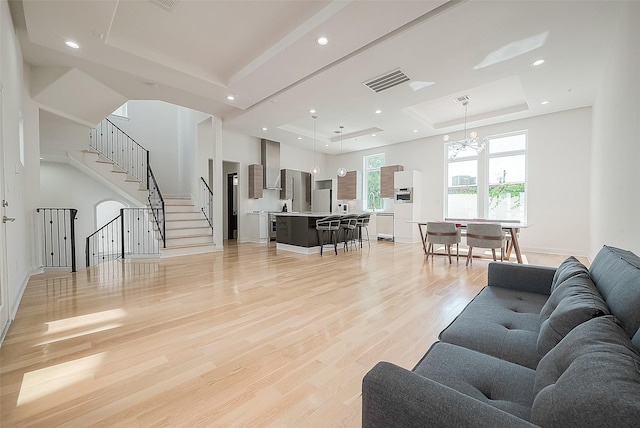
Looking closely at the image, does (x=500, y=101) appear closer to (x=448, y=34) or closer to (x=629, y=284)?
(x=448, y=34)

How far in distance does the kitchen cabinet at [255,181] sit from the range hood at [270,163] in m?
0.28

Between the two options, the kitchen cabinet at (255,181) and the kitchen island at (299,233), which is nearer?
the kitchen island at (299,233)

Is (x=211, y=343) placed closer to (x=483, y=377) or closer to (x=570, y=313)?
(x=483, y=377)

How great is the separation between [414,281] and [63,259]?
9227 mm

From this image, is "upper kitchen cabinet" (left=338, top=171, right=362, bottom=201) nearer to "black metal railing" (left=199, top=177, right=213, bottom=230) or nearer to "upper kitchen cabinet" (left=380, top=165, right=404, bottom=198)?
"upper kitchen cabinet" (left=380, top=165, right=404, bottom=198)

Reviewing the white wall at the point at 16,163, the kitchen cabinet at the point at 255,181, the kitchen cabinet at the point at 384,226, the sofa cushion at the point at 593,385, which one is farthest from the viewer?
the kitchen cabinet at the point at 384,226

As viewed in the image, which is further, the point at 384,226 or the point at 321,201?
the point at 321,201

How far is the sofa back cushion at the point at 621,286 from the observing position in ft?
3.44

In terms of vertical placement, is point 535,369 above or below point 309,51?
below

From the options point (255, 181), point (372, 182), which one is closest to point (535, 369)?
point (255, 181)

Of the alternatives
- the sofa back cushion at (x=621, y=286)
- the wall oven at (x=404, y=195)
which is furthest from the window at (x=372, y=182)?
the sofa back cushion at (x=621, y=286)

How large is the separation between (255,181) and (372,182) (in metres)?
4.40

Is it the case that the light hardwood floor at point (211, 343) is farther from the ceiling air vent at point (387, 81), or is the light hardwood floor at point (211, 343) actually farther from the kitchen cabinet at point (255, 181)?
the kitchen cabinet at point (255, 181)

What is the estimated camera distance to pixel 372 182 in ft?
33.9
